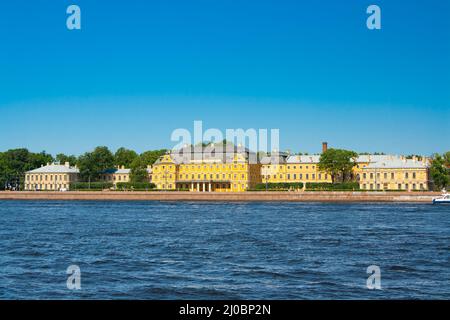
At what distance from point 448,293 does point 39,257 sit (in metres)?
14.4

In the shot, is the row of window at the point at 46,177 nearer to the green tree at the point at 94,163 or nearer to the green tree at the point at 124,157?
the green tree at the point at 94,163

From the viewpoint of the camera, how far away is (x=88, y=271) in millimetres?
19188

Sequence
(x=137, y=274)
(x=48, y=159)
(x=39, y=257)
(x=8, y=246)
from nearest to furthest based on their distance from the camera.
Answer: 1. (x=137, y=274)
2. (x=39, y=257)
3. (x=8, y=246)
4. (x=48, y=159)

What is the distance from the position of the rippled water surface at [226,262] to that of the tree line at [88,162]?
259 ft

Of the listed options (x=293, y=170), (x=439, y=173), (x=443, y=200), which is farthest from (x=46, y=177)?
(x=443, y=200)

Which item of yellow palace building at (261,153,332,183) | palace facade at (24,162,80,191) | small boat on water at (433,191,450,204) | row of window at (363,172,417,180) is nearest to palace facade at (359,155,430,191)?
row of window at (363,172,417,180)

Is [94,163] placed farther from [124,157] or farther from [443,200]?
[443,200]

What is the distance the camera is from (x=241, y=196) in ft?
280

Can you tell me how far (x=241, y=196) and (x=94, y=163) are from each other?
40.0m

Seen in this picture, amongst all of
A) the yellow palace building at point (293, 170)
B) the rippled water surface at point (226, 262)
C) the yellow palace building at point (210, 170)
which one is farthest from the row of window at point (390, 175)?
the rippled water surface at point (226, 262)

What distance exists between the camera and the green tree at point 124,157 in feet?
419

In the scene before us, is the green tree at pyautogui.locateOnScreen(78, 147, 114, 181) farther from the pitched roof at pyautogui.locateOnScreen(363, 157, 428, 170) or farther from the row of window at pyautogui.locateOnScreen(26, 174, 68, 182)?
the pitched roof at pyautogui.locateOnScreen(363, 157, 428, 170)
